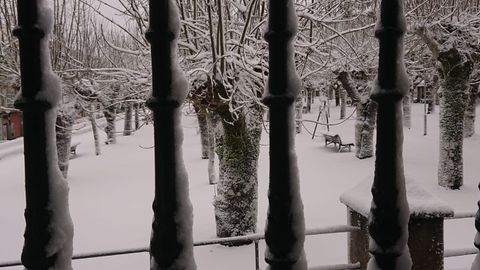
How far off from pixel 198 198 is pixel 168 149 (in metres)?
13.3

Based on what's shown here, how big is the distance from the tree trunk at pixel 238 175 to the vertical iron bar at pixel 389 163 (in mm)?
7902

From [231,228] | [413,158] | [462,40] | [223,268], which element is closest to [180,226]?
[223,268]

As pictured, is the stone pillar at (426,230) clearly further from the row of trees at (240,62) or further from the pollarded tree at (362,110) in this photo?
the pollarded tree at (362,110)

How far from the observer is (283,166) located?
0.93 metres

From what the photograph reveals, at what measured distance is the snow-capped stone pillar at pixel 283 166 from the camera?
0.90m

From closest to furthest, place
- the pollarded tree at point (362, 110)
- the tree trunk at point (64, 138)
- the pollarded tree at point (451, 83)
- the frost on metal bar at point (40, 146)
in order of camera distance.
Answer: the frost on metal bar at point (40, 146) < the pollarded tree at point (451, 83) < the tree trunk at point (64, 138) < the pollarded tree at point (362, 110)

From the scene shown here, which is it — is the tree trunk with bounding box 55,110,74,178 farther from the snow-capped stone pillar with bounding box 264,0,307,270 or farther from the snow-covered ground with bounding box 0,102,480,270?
the snow-capped stone pillar with bounding box 264,0,307,270

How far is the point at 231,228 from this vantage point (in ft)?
30.1

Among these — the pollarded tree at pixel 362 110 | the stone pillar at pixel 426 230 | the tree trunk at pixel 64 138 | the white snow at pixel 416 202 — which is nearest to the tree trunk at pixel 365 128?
the pollarded tree at pixel 362 110

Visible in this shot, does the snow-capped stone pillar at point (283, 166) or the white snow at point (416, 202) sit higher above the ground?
the snow-capped stone pillar at point (283, 166)

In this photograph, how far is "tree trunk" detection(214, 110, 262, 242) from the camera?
354 inches

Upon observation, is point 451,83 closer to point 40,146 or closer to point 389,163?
point 389,163

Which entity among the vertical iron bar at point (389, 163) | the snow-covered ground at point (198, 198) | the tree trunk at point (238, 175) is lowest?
the snow-covered ground at point (198, 198)

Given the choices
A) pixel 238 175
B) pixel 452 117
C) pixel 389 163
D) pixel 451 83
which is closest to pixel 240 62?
pixel 238 175
